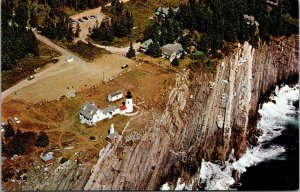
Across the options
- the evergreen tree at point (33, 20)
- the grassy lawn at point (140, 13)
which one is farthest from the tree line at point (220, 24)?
the evergreen tree at point (33, 20)

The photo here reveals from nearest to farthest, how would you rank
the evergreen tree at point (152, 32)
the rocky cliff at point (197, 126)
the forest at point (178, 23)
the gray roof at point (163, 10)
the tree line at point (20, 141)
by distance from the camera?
the tree line at point (20, 141), the rocky cliff at point (197, 126), the forest at point (178, 23), the evergreen tree at point (152, 32), the gray roof at point (163, 10)

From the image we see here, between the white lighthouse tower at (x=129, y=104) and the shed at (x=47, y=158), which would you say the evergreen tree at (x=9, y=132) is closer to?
the shed at (x=47, y=158)

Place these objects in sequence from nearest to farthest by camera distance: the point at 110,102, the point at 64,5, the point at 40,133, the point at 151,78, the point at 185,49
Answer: the point at 40,133 < the point at 110,102 < the point at 151,78 < the point at 185,49 < the point at 64,5

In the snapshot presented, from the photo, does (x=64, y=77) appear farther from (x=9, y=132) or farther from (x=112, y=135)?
(x=112, y=135)

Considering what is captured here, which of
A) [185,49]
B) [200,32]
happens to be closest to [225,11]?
[200,32]

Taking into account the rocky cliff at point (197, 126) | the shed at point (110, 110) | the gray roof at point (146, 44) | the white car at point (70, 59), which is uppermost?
the gray roof at point (146, 44)

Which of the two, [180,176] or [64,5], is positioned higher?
[64,5]

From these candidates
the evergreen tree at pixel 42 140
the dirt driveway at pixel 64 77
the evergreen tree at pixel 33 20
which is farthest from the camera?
the evergreen tree at pixel 33 20

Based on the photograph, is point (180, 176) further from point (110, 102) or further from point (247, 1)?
point (247, 1)
